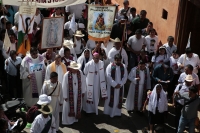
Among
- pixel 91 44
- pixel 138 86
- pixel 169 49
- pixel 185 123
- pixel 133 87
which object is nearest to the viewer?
pixel 185 123

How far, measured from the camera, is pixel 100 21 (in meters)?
11.6

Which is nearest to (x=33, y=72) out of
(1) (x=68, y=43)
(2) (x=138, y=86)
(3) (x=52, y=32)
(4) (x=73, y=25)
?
(3) (x=52, y=32)

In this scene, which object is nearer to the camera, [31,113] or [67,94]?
[31,113]

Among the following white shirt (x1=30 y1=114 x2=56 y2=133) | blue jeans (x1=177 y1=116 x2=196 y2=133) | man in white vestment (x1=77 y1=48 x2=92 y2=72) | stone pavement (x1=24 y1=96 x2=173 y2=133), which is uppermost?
man in white vestment (x1=77 y1=48 x2=92 y2=72)

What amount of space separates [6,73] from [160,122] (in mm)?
4839

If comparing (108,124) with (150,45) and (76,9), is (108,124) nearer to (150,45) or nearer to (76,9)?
(150,45)

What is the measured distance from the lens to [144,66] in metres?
11.5

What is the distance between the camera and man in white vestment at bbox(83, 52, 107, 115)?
11.3 metres

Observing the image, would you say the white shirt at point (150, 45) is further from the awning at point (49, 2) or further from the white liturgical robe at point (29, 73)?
the white liturgical robe at point (29, 73)

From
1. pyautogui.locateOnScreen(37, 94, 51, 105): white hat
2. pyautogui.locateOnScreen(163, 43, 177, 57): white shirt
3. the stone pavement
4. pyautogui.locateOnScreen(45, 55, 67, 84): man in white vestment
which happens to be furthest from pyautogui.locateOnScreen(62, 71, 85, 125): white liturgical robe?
→ pyautogui.locateOnScreen(163, 43, 177, 57): white shirt

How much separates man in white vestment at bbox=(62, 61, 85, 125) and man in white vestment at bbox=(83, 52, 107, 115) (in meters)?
0.45

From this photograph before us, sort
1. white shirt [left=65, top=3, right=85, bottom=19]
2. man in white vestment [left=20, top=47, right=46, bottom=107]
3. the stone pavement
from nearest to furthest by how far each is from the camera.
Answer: the stone pavement → man in white vestment [left=20, top=47, right=46, bottom=107] → white shirt [left=65, top=3, right=85, bottom=19]

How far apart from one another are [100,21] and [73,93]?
2301 mm

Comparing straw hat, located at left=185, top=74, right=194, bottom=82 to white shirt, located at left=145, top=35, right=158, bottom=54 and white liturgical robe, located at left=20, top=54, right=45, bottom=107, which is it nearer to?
white shirt, located at left=145, top=35, right=158, bottom=54
